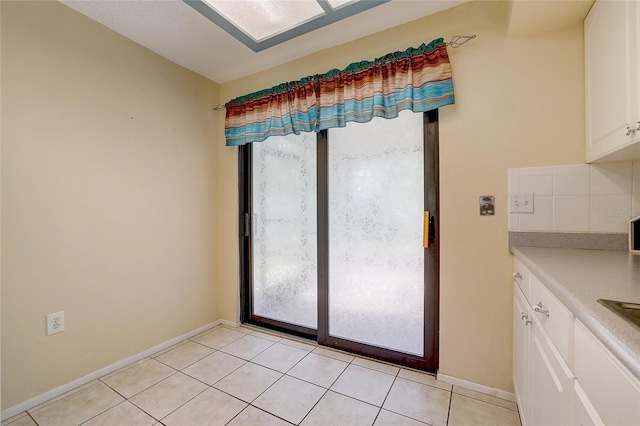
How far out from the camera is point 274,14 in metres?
1.73

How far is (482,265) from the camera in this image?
1.60m

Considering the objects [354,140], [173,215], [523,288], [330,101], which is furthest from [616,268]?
[173,215]

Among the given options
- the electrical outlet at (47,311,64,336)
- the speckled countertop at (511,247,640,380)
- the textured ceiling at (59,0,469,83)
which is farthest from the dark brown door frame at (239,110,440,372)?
the electrical outlet at (47,311,64,336)

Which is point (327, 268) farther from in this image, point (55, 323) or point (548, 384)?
point (55, 323)

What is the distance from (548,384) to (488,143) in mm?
1239

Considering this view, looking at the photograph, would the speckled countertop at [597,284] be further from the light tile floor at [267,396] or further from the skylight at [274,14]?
the skylight at [274,14]

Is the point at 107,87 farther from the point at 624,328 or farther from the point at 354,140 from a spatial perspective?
the point at 624,328

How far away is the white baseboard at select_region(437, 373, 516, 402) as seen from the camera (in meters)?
1.52

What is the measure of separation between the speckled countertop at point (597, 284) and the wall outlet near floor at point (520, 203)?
0.23m

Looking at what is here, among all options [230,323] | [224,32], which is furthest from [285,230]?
[224,32]

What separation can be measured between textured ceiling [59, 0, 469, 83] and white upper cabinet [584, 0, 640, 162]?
2.39 ft

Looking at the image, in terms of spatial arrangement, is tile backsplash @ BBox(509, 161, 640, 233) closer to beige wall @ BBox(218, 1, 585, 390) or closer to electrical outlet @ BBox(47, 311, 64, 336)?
beige wall @ BBox(218, 1, 585, 390)

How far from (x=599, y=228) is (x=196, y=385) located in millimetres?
2510

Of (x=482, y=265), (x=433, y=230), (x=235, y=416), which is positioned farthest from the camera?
(x=433, y=230)
